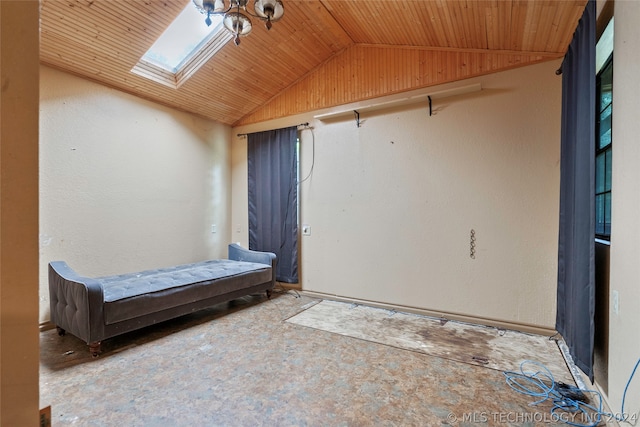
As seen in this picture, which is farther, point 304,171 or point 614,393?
point 304,171

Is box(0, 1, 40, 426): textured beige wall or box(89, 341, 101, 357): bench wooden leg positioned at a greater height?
box(0, 1, 40, 426): textured beige wall

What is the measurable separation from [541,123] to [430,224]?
1.45m

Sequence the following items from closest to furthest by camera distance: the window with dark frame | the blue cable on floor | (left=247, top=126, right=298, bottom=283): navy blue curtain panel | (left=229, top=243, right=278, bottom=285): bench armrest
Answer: the blue cable on floor → the window with dark frame → (left=229, top=243, right=278, bottom=285): bench armrest → (left=247, top=126, right=298, bottom=283): navy blue curtain panel

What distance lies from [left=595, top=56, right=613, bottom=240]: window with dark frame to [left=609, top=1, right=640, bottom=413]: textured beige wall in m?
0.45

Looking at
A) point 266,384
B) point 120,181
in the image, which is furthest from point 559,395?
point 120,181

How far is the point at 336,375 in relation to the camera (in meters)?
2.12

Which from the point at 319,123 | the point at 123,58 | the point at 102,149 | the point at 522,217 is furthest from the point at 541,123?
the point at 102,149

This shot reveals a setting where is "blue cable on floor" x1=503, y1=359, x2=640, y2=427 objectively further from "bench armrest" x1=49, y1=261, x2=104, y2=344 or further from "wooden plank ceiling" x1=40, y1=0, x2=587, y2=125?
"bench armrest" x1=49, y1=261, x2=104, y2=344

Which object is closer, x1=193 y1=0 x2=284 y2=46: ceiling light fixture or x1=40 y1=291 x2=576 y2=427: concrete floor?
x1=40 y1=291 x2=576 y2=427: concrete floor

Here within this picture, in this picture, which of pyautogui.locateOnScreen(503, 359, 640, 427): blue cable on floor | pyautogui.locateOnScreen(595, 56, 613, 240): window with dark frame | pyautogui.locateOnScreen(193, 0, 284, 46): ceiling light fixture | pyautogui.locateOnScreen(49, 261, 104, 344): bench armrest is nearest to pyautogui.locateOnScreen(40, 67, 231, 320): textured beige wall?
pyautogui.locateOnScreen(49, 261, 104, 344): bench armrest

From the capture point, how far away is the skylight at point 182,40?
123 inches

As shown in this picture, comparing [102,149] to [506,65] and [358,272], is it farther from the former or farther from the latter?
[506,65]

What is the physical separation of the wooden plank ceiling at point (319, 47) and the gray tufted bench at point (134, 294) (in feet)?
7.15

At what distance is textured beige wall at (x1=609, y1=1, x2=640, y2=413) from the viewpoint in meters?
1.35
